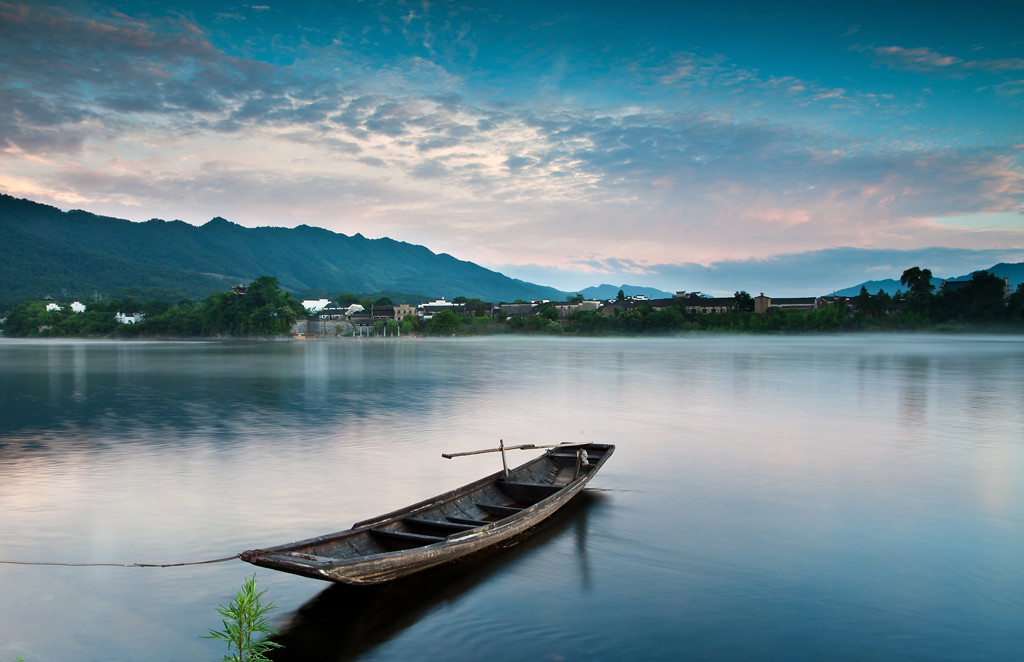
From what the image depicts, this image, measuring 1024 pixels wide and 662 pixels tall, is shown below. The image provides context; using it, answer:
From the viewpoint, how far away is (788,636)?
688 cm

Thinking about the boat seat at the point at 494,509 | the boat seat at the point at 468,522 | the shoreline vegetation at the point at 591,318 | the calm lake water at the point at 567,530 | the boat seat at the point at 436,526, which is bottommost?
the calm lake water at the point at 567,530

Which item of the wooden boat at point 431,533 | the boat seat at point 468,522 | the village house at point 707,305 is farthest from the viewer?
the village house at point 707,305

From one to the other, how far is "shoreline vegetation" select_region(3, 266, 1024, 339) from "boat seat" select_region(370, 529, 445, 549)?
378 ft

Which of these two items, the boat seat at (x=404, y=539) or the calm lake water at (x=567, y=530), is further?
the boat seat at (x=404, y=539)

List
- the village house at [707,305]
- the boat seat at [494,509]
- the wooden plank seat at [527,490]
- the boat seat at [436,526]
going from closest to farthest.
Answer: the boat seat at [436,526], the boat seat at [494,509], the wooden plank seat at [527,490], the village house at [707,305]

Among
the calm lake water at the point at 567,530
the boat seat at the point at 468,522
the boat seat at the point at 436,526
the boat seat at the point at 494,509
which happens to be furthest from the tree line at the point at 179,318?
the boat seat at the point at 436,526

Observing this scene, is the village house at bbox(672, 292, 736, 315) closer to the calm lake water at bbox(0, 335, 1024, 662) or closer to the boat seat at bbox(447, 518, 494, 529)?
the calm lake water at bbox(0, 335, 1024, 662)

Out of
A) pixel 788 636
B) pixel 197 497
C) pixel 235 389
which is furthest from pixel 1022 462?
pixel 235 389

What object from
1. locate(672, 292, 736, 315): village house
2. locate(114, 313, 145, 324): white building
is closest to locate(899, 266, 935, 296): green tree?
locate(672, 292, 736, 315): village house

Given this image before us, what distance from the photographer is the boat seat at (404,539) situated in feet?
24.6

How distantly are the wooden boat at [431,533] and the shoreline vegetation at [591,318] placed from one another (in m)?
112

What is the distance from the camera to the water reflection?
257 inches

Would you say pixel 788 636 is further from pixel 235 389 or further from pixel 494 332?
pixel 494 332

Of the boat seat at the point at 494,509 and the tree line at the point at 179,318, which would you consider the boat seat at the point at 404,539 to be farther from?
the tree line at the point at 179,318
